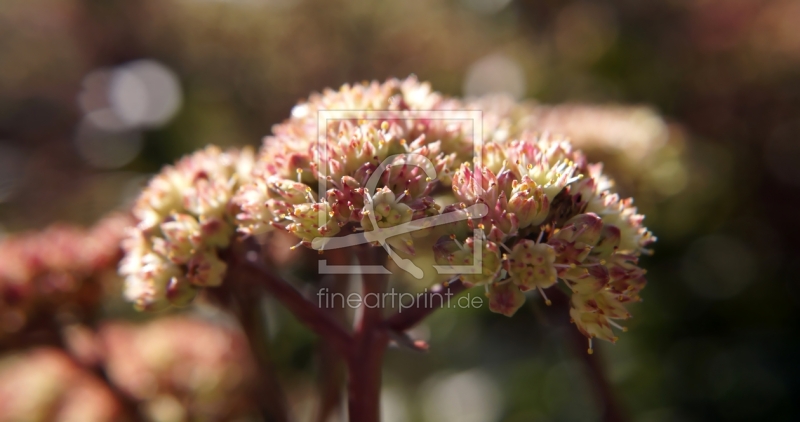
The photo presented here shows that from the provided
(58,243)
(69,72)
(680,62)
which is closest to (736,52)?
(680,62)

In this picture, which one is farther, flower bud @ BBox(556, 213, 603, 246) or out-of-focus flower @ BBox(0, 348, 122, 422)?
out-of-focus flower @ BBox(0, 348, 122, 422)

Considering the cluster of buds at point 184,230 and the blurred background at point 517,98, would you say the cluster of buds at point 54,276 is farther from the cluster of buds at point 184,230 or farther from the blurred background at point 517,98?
the cluster of buds at point 184,230

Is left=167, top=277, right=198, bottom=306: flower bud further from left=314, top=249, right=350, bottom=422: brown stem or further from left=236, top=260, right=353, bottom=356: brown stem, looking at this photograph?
left=314, top=249, right=350, bottom=422: brown stem

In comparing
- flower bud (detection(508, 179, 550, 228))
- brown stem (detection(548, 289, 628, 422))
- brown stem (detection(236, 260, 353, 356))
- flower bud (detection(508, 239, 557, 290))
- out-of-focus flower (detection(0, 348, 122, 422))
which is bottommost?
out-of-focus flower (detection(0, 348, 122, 422))

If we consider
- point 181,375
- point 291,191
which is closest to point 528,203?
point 291,191

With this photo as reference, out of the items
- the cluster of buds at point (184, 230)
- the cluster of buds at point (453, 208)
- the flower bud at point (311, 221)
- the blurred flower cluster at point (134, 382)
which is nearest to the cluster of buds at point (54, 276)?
the blurred flower cluster at point (134, 382)

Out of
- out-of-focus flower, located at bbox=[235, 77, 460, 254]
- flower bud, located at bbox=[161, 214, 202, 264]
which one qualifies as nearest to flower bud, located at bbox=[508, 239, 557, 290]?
out-of-focus flower, located at bbox=[235, 77, 460, 254]

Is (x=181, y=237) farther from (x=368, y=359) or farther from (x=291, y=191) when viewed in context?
(x=368, y=359)
